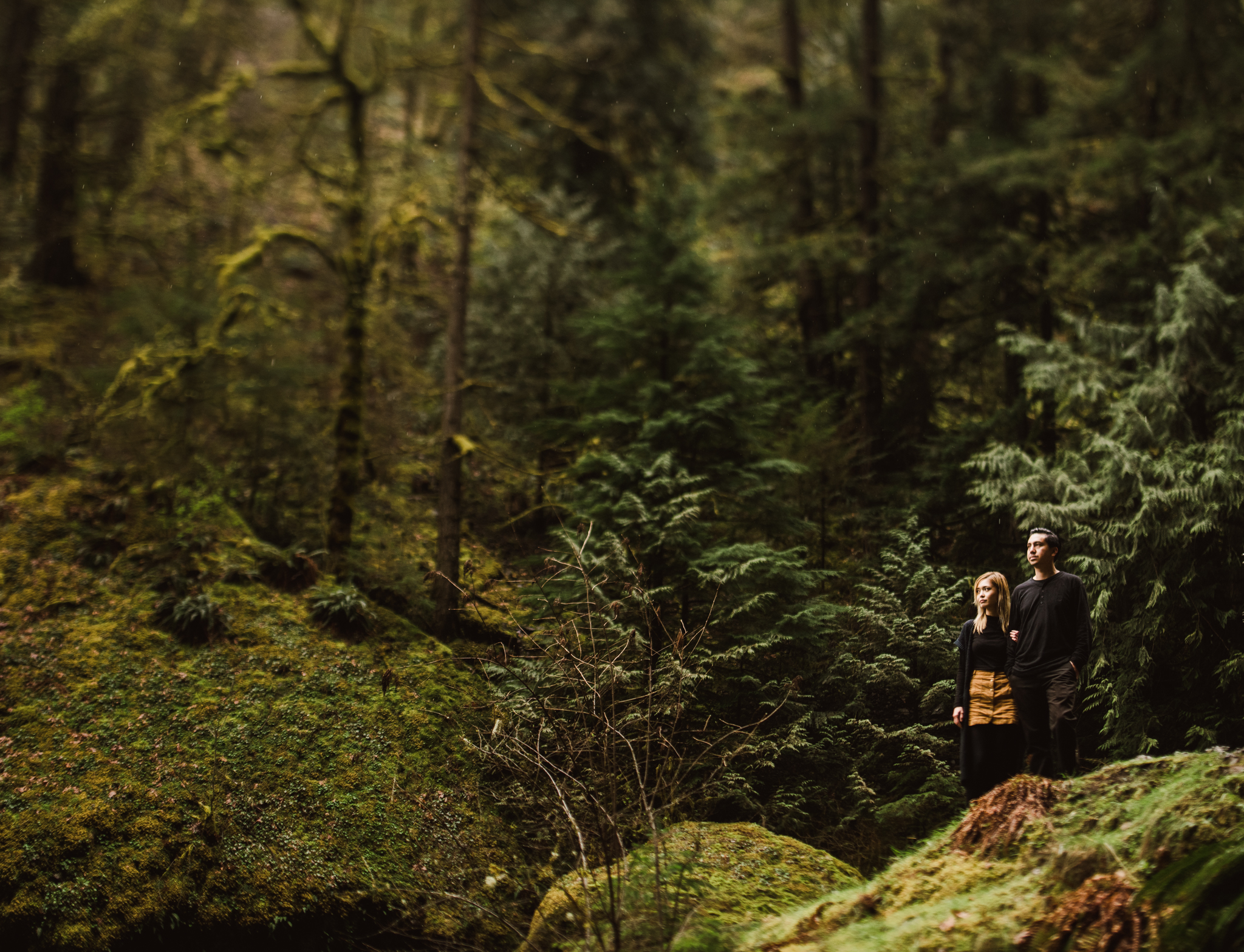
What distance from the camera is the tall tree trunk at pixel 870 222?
12414 millimetres

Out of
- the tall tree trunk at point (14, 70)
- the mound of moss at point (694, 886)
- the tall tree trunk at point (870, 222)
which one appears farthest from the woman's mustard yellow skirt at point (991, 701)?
the tall tree trunk at point (14, 70)

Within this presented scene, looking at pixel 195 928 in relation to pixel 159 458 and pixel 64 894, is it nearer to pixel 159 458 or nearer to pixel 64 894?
pixel 64 894

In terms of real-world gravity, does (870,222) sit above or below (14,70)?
below

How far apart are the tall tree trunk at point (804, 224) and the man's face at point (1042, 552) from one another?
26.6 ft

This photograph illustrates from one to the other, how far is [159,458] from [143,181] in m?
7.23

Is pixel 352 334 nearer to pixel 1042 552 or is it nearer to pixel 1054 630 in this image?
pixel 1042 552

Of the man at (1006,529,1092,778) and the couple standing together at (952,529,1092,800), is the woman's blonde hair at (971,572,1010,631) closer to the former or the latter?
the couple standing together at (952,529,1092,800)

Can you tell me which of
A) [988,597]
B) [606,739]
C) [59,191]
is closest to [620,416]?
[988,597]

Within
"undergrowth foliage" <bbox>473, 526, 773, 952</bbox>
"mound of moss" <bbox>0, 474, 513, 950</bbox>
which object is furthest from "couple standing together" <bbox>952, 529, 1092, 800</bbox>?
"mound of moss" <bbox>0, 474, 513, 950</bbox>

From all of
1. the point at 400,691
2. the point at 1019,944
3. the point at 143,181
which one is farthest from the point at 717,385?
the point at 143,181

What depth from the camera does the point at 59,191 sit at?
16.0 m

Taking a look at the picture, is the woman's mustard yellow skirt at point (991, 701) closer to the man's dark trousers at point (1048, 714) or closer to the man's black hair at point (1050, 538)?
the man's dark trousers at point (1048, 714)

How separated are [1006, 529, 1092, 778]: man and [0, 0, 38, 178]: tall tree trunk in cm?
2119

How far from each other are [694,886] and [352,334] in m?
9.32
